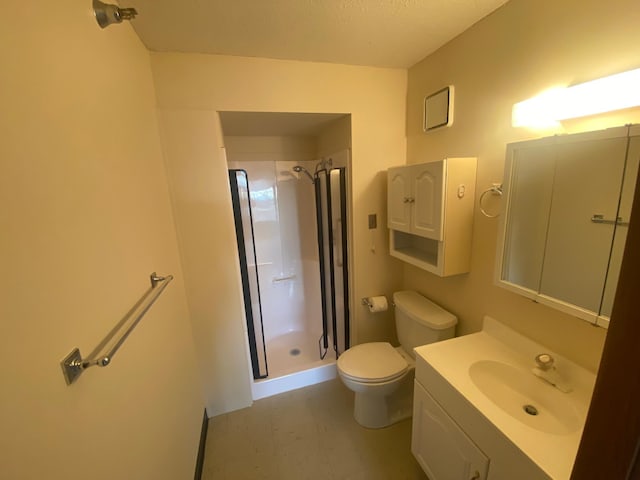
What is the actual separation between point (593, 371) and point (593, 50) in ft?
3.78

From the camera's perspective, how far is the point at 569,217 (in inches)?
39.4

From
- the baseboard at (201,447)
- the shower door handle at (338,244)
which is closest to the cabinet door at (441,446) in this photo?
the shower door handle at (338,244)

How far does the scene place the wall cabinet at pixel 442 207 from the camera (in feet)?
4.52

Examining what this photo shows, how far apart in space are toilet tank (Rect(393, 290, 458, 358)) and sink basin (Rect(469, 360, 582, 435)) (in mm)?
377

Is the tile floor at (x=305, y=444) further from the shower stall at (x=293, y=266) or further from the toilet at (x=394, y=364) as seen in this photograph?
the shower stall at (x=293, y=266)

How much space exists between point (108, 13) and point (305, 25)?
0.79 meters

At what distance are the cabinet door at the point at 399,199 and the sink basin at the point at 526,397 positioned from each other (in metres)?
0.84

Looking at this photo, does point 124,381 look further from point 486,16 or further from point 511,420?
point 486,16

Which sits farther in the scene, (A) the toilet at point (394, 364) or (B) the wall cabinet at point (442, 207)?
(A) the toilet at point (394, 364)

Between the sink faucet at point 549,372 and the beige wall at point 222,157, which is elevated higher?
the beige wall at point 222,157

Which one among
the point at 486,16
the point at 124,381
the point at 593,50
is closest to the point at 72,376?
the point at 124,381

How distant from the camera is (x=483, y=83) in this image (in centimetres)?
132

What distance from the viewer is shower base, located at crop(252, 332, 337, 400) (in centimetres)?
208

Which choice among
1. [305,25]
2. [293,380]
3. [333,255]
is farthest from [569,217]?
[293,380]
